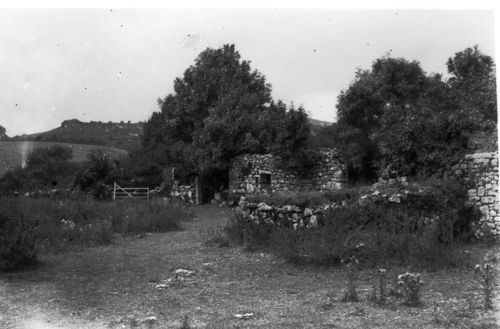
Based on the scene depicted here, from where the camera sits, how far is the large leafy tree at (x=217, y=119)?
22.5m

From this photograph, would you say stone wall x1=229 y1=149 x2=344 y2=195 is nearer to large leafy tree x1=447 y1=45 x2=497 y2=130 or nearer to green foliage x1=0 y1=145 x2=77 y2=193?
large leafy tree x1=447 y1=45 x2=497 y2=130

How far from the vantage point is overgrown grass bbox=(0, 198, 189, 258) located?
37.6 feet

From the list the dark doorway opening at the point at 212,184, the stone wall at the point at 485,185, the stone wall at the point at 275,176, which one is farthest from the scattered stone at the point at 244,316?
the dark doorway opening at the point at 212,184

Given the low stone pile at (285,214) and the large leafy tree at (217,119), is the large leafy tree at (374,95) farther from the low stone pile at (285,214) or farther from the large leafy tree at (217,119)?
the low stone pile at (285,214)

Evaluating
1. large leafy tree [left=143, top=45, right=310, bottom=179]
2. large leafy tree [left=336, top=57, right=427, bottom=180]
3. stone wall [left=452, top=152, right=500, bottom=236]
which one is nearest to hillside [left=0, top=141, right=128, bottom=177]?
large leafy tree [left=143, top=45, right=310, bottom=179]

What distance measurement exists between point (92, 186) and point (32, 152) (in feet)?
44.6

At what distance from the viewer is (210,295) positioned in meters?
6.69

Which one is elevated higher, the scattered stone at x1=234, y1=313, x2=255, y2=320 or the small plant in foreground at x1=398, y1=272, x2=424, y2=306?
the small plant in foreground at x1=398, y1=272, x2=424, y2=306

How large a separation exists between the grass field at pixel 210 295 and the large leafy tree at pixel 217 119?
1274 cm

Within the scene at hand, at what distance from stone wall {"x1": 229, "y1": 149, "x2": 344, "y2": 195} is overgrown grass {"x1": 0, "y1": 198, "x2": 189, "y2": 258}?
577cm

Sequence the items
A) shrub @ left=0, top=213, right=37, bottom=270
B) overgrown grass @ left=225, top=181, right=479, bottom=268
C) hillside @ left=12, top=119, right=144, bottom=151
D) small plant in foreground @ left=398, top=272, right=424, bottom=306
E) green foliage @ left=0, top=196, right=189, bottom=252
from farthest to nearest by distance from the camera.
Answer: hillside @ left=12, top=119, right=144, bottom=151, green foliage @ left=0, top=196, right=189, bottom=252, shrub @ left=0, top=213, right=37, bottom=270, overgrown grass @ left=225, top=181, right=479, bottom=268, small plant in foreground @ left=398, top=272, right=424, bottom=306

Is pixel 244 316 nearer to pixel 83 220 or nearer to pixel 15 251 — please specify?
pixel 15 251

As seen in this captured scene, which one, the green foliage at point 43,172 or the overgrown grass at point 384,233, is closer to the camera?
the overgrown grass at point 384,233

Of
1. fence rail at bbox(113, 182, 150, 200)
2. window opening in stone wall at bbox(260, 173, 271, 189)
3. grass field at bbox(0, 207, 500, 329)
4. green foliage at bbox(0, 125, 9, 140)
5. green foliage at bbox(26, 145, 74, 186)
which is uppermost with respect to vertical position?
green foliage at bbox(0, 125, 9, 140)
